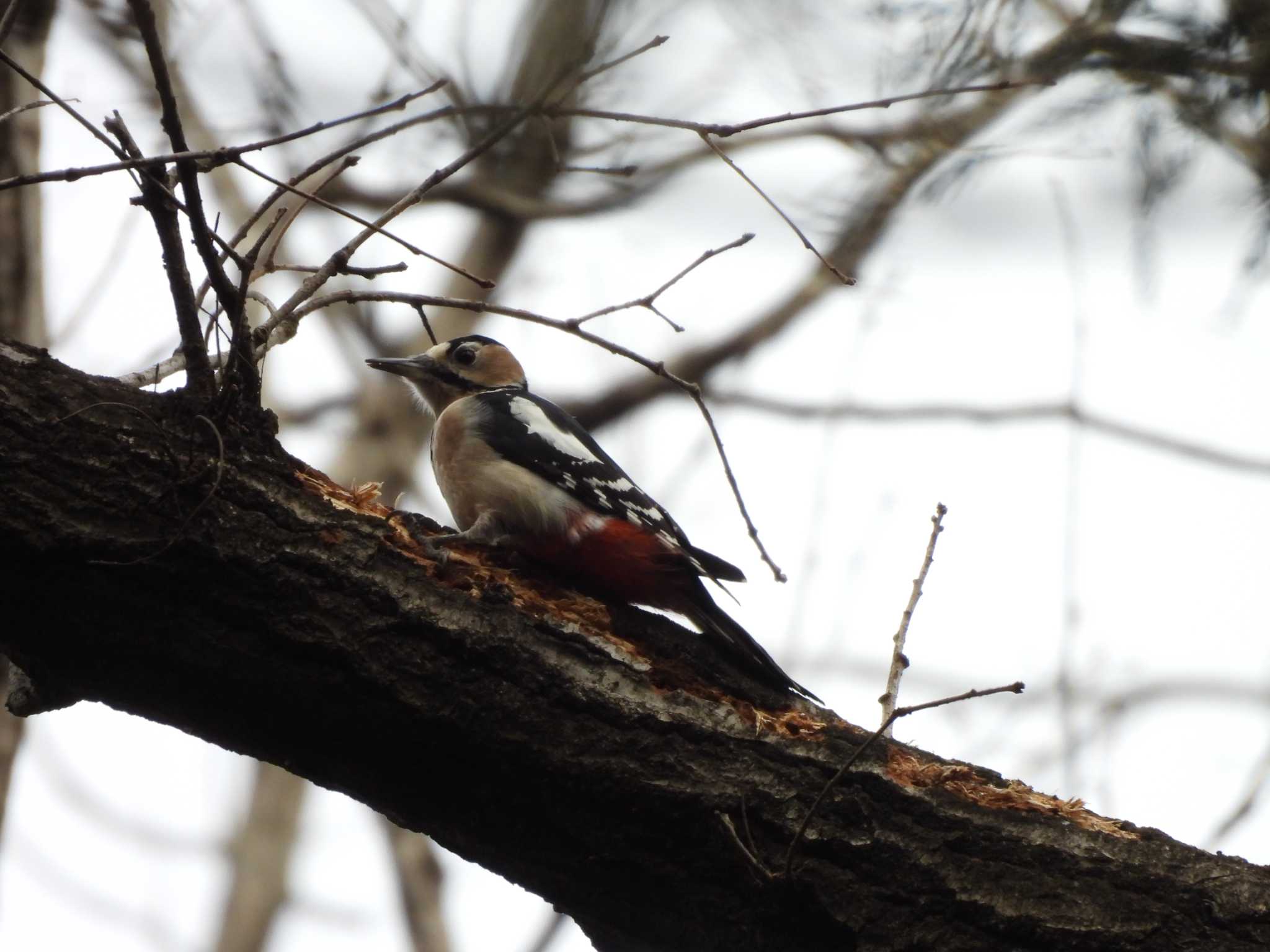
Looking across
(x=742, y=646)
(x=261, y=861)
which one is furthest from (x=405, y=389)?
(x=742, y=646)

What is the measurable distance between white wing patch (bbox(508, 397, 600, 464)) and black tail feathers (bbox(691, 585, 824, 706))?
2.55ft

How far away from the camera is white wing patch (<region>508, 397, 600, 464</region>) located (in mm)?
3984

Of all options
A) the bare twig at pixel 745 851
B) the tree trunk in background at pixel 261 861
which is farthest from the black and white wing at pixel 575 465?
the tree trunk in background at pixel 261 861

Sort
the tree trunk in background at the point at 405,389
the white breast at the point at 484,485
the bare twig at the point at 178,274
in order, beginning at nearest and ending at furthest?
the bare twig at the point at 178,274 → the white breast at the point at 484,485 → the tree trunk in background at the point at 405,389

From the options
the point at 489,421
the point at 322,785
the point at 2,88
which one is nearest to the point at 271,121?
the point at 2,88

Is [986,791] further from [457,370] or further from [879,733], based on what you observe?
[457,370]

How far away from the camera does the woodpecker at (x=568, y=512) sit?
11.2ft

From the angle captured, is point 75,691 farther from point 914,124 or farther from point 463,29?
point 463,29

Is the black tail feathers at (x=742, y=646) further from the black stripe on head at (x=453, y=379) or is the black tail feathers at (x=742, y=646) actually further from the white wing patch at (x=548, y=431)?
the black stripe on head at (x=453, y=379)

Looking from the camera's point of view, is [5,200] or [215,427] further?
[5,200]

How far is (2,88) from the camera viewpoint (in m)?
5.04

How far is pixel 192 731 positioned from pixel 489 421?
1.69 metres

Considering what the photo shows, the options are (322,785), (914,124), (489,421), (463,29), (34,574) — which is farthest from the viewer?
(463,29)

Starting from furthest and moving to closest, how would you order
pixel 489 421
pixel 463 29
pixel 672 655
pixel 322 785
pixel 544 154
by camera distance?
pixel 544 154 → pixel 463 29 → pixel 489 421 → pixel 672 655 → pixel 322 785
